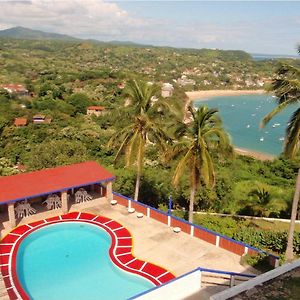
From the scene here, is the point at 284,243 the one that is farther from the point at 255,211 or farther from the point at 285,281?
the point at 285,281

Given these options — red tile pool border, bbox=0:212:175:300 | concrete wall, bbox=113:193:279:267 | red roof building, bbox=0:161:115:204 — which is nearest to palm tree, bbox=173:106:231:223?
concrete wall, bbox=113:193:279:267

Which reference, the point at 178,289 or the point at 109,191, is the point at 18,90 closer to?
the point at 109,191

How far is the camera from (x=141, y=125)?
20938 mm

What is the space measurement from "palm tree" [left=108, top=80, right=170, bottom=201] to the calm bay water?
29.9 m

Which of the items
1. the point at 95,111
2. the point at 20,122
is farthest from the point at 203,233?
the point at 95,111

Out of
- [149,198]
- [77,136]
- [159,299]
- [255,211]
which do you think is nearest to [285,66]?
[159,299]

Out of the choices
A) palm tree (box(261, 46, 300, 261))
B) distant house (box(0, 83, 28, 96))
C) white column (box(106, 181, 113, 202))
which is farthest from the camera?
distant house (box(0, 83, 28, 96))

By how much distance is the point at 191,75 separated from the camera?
173 metres

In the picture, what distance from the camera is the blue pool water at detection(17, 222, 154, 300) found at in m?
15.0

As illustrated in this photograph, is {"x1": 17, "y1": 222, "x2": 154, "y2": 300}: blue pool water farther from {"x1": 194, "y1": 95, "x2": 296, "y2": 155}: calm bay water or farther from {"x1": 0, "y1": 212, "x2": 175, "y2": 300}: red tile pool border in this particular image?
{"x1": 194, "y1": 95, "x2": 296, "y2": 155}: calm bay water

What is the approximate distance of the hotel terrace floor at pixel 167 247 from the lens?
16625 millimetres

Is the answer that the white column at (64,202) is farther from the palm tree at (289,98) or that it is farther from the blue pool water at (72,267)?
the palm tree at (289,98)

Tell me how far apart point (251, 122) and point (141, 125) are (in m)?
90.7

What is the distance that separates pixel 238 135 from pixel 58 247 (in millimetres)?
75926
